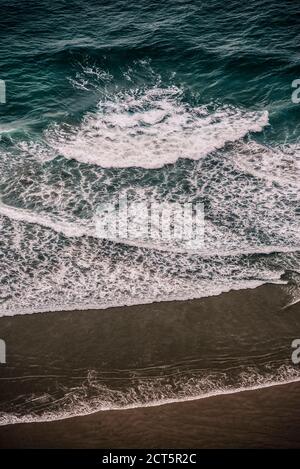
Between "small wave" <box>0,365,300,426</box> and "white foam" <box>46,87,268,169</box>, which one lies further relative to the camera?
"white foam" <box>46,87,268,169</box>

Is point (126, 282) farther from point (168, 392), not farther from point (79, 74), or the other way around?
point (79, 74)

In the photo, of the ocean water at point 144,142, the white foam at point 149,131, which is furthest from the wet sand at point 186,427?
the white foam at point 149,131

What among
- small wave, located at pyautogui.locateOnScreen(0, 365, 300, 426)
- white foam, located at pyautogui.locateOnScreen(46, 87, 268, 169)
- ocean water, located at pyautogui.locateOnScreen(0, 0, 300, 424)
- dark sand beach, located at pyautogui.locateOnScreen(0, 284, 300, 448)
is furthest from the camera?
white foam, located at pyautogui.locateOnScreen(46, 87, 268, 169)

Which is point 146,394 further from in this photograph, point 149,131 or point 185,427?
point 149,131

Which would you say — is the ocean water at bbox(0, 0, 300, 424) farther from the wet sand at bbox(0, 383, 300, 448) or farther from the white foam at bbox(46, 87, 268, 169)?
the wet sand at bbox(0, 383, 300, 448)

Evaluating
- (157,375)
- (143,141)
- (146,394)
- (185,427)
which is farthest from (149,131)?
(185,427)

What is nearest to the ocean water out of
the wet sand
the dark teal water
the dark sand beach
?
the dark teal water

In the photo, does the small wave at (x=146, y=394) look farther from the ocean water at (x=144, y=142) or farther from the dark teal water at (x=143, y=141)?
the dark teal water at (x=143, y=141)
